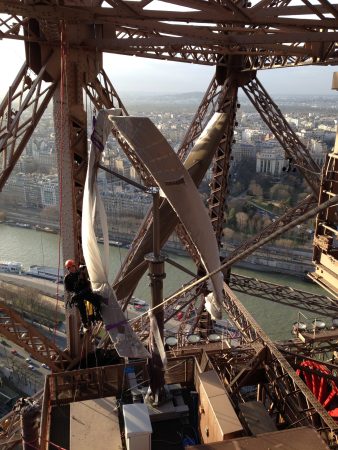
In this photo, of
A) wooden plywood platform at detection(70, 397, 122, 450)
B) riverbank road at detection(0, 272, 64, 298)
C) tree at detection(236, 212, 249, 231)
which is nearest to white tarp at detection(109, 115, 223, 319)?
wooden plywood platform at detection(70, 397, 122, 450)

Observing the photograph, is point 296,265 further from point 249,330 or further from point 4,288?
point 249,330

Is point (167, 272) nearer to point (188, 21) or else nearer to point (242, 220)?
point (242, 220)

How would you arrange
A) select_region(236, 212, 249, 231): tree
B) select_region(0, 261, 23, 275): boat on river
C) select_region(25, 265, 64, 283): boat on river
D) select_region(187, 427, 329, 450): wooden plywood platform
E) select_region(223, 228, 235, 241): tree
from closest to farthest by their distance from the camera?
select_region(187, 427, 329, 450): wooden plywood platform → select_region(25, 265, 64, 283): boat on river → select_region(0, 261, 23, 275): boat on river → select_region(223, 228, 235, 241): tree → select_region(236, 212, 249, 231): tree

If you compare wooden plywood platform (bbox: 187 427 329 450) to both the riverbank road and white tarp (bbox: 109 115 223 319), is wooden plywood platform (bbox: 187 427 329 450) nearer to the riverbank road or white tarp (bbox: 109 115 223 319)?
white tarp (bbox: 109 115 223 319)

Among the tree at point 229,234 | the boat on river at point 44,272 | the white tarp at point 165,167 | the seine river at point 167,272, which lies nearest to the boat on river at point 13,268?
the seine river at point 167,272

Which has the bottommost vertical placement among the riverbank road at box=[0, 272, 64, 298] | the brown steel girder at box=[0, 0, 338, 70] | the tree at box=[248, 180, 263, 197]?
the riverbank road at box=[0, 272, 64, 298]

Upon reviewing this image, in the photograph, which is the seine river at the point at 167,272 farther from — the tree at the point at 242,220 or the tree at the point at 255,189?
the tree at the point at 255,189

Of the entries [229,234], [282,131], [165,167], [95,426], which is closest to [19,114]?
[165,167]
